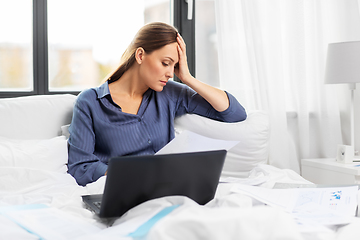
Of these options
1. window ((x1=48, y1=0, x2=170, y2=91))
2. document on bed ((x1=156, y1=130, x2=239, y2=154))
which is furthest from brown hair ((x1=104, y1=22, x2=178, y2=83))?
window ((x1=48, y1=0, x2=170, y2=91))

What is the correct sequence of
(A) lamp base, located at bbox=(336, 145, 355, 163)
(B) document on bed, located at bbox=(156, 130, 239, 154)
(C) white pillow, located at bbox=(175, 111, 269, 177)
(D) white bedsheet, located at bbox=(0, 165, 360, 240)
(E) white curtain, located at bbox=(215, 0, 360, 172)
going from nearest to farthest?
(D) white bedsheet, located at bbox=(0, 165, 360, 240)
(B) document on bed, located at bbox=(156, 130, 239, 154)
(C) white pillow, located at bbox=(175, 111, 269, 177)
(A) lamp base, located at bbox=(336, 145, 355, 163)
(E) white curtain, located at bbox=(215, 0, 360, 172)

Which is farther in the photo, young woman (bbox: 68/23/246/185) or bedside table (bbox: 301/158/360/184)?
bedside table (bbox: 301/158/360/184)

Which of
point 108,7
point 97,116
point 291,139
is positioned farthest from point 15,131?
point 291,139

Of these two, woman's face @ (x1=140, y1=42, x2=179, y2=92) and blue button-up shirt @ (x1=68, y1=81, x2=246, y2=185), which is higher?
woman's face @ (x1=140, y1=42, x2=179, y2=92)

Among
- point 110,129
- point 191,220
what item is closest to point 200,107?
point 110,129

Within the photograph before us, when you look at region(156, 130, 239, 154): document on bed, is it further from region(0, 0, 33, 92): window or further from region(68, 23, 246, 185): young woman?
region(0, 0, 33, 92): window

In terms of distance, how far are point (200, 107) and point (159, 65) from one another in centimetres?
31

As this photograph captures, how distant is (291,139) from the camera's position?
251 cm

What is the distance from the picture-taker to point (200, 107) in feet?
5.93

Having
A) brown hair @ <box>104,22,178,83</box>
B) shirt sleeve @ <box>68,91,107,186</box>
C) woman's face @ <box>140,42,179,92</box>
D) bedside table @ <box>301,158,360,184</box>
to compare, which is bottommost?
bedside table @ <box>301,158,360,184</box>

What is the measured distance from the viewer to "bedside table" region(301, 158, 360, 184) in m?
2.08

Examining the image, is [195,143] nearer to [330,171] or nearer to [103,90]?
[103,90]

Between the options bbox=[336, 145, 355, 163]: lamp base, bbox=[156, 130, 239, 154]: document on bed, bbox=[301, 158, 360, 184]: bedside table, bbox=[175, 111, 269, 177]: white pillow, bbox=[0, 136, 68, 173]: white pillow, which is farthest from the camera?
bbox=[336, 145, 355, 163]: lamp base

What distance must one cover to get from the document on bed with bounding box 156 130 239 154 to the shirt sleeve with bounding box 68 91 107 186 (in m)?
0.45
